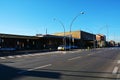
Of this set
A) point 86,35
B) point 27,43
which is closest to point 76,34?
point 86,35

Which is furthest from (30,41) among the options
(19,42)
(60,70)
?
(60,70)

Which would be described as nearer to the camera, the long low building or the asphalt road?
the asphalt road

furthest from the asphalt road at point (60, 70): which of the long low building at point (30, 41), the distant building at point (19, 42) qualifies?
the distant building at point (19, 42)

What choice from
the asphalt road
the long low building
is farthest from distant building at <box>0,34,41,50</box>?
the asphalt road

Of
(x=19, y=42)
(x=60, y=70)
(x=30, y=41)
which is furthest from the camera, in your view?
(x=30, y=41)

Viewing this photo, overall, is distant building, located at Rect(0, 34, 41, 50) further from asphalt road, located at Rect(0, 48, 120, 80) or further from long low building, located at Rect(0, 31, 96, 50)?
asphalt road, located at Rect(0, 48, 120, 80)

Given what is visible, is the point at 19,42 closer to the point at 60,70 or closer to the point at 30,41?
the point at 30,41

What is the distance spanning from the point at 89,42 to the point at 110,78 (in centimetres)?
12852

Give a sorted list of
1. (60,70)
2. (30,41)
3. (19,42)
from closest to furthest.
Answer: (60,70) < (19,42) < (30,41)

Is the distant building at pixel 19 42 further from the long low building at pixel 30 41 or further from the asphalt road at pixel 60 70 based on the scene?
the asphalt road at pixel 60 70

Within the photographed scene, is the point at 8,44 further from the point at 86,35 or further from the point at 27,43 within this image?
the point at 86,35

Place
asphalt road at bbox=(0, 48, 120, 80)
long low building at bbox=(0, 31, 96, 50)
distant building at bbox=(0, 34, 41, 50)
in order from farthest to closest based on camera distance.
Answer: long low building at bbox=(0, 31, 96, 50), distant building at bbox=(0, 34, 41, 50), asphalt road at bbox=(0, 48, 120, 80)

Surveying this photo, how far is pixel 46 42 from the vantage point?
3445 inches

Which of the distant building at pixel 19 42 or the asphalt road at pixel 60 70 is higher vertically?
the distant building at pixel 19 42
